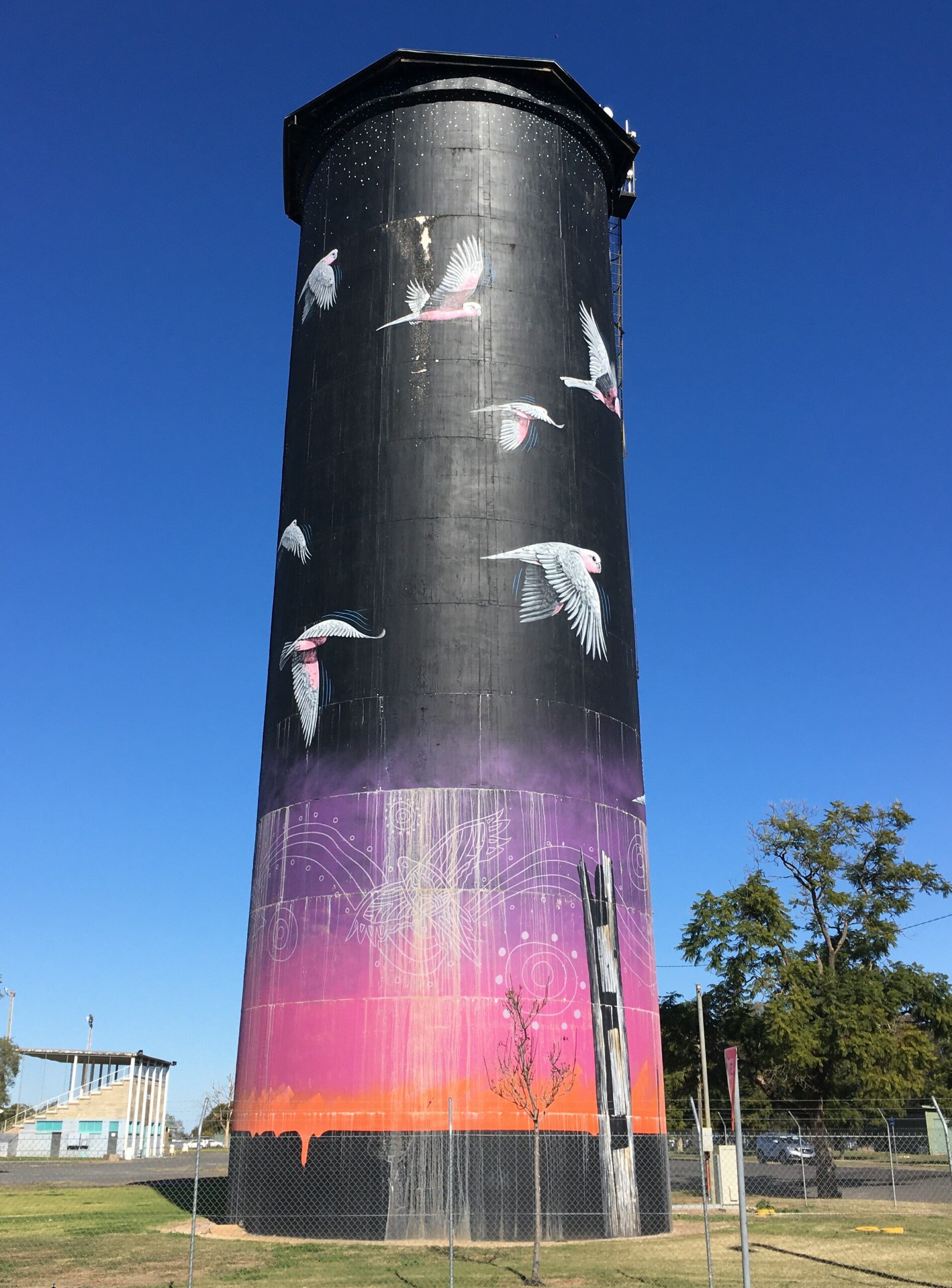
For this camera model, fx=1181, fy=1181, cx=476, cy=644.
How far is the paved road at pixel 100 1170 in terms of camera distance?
42.5 metres

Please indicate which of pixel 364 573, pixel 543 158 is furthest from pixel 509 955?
pixel 543 158

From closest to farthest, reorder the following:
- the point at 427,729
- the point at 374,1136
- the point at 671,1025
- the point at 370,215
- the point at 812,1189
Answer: the point at 374,1136, the point at 427,729, the point at 370,215, the point at 812,1189, the point at 671,1025

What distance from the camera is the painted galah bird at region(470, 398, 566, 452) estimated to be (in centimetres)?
2591

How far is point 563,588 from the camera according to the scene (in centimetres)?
2530

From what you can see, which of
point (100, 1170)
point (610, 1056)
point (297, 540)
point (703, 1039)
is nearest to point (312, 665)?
point (297, 540)

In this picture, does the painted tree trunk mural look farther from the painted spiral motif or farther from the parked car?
the parked car

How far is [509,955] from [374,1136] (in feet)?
12.9

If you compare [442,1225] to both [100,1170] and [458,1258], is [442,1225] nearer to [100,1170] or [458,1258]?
[458,1258]

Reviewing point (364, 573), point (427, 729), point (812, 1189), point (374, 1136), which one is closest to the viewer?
point (374, 1136)

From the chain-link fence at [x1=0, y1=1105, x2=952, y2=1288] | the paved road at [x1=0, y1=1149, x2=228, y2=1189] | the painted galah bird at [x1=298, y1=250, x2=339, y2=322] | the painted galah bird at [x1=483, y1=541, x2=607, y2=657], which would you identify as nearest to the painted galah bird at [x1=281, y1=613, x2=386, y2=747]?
the painted galah bird at [x1=483, y1=541, x2=607, y2=657]

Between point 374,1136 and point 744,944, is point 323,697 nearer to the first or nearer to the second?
point 374,1136

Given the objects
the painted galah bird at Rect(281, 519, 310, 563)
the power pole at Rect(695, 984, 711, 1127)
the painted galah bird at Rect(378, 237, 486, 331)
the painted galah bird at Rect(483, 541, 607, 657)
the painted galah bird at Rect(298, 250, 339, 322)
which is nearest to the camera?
the painted galah bird at Rect(483, 541, 607, 657)

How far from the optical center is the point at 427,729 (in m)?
23.5

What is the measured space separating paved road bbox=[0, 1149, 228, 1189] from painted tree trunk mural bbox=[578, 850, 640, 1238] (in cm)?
1897
